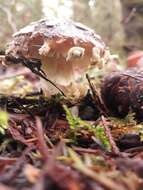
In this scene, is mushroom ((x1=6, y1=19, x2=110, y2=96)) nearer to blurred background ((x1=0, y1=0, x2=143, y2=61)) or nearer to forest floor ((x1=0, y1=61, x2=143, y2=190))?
forest floor ((x1=0, y1=61, x2=143, y2=190))

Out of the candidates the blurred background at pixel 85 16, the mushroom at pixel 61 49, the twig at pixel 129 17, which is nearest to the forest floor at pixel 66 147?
the mushroom at pixel 61 49

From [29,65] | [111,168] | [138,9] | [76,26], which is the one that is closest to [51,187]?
[111,168]

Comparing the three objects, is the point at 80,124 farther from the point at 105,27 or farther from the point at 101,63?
the point at 105,27

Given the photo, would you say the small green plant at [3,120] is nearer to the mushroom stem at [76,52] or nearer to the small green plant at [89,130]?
the small green plant at [89,130]

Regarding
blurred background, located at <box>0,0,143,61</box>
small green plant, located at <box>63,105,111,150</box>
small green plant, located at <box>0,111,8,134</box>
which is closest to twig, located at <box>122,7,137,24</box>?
blurred background, located at <box>0,0,143,61</box>

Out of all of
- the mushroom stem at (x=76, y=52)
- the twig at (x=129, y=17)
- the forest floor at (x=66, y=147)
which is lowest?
the forest floor at (x=66, y=147)

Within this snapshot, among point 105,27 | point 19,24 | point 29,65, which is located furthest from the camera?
point 105,27

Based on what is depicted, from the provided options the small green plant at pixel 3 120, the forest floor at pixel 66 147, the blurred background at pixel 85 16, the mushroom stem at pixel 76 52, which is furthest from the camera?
the blurred background at pixel 85 16
